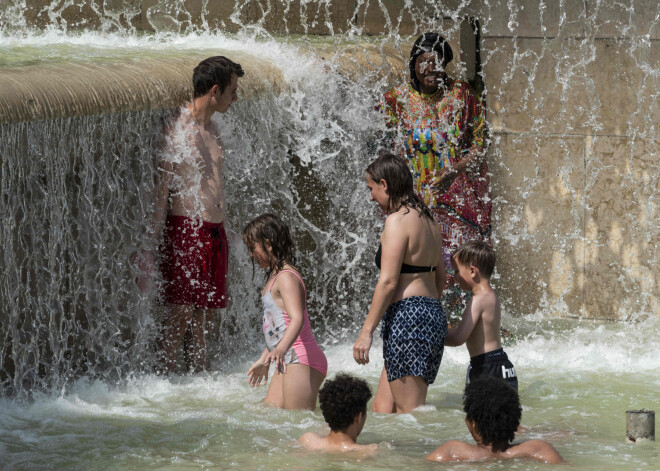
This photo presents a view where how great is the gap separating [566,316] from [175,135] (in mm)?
3637

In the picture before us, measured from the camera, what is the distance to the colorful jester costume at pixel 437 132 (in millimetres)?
7613

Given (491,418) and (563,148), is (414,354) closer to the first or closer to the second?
(491,418)

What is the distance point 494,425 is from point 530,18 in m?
4.59

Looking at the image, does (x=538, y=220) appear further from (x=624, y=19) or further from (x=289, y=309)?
(x=289, y=309)

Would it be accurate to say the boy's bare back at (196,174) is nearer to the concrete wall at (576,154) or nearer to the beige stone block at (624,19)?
the concrete wall at (576,154)

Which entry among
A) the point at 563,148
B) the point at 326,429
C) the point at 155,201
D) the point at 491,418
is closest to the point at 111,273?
the point at 155,201

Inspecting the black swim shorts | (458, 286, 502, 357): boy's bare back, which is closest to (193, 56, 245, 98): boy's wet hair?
(458, 286, 502, 357): boy's bare back

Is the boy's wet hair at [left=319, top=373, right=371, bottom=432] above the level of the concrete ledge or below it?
below

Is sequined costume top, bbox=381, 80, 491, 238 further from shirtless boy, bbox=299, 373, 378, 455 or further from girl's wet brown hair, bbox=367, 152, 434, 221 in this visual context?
shirtless boy, bbox=299, 373, 378, 455

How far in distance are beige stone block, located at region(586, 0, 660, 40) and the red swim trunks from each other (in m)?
3.38

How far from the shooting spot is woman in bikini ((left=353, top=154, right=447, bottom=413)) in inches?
215

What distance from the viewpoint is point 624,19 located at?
8203mm

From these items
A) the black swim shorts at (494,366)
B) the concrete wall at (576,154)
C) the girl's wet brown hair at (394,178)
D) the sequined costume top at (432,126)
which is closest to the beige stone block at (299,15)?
the concrete wall at (576,154)

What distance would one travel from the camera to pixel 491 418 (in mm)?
4605
